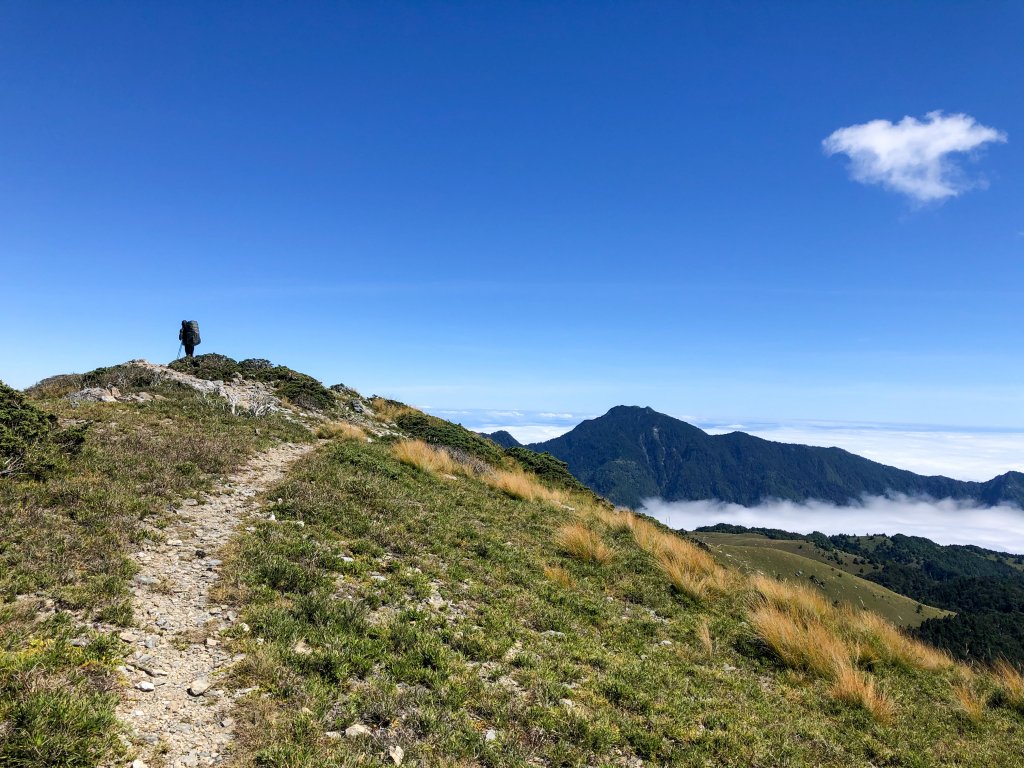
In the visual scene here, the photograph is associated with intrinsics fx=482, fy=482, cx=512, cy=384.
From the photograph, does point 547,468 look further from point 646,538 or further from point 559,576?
point 559,576

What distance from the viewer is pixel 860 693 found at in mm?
8961

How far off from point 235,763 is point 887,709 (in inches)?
411

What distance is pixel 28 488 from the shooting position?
10.5m

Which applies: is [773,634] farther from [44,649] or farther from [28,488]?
[28,488]

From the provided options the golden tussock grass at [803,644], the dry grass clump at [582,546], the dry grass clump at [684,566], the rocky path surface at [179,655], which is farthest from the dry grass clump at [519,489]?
the rocky path surface at [179,655]

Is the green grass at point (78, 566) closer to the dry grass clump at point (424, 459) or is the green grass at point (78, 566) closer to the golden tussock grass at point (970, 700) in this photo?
the dry grass clump at point (424, 459)

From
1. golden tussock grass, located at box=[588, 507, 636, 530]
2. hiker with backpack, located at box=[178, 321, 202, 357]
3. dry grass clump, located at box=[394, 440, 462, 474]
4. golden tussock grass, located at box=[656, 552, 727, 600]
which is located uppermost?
hiker with backpack, located at box=[178, 321, 202, 357]

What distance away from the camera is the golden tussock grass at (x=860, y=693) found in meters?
8.64

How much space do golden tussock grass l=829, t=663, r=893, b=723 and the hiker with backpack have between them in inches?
1666

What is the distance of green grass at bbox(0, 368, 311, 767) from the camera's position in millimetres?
4848

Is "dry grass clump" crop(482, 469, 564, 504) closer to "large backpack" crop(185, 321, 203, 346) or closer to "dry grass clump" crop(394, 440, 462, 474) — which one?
"dry grass clump" crop(394, 440, 462, 474)

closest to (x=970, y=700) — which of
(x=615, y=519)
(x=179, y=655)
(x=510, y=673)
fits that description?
(x=510, y=673)

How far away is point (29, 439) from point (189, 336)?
28372mm

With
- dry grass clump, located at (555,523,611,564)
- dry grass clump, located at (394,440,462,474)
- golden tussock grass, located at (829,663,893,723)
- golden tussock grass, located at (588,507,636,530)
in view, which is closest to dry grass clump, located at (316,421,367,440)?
dry grass clump, located at (394,440,462,474)
